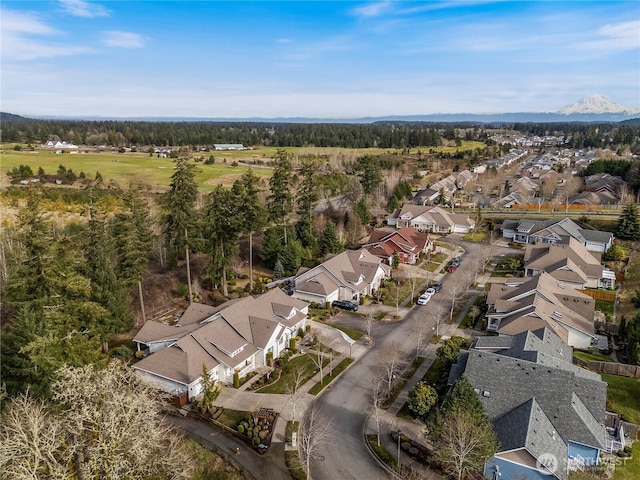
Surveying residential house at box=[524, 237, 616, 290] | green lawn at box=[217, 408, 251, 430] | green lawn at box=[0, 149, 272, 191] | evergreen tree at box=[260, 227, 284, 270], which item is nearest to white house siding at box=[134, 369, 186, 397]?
green lawn at box=[217, 408, 251, 430]

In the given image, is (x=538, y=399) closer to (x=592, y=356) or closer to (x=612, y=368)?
(x=612, y=368)

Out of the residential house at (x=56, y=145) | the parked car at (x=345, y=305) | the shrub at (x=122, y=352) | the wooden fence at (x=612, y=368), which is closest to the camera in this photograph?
the wooden fence at (x=612, y=368)

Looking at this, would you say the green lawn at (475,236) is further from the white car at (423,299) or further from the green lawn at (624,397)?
the green lawn at (624,397)

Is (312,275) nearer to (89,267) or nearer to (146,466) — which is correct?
(89,267)

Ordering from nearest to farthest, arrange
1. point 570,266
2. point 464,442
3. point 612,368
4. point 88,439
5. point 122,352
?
1. point 88,439
2. point 464,442
3. point 612,368
4. point 122,352
5. point 570,266

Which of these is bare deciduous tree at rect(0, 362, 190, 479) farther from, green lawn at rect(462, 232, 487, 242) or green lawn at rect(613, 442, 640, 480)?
green lawn at rect(462, 232, 487, 242)

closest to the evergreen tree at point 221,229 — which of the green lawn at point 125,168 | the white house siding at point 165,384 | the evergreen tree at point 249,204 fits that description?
the evergreen tree at point 249,204

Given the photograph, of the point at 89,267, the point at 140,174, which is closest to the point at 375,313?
the point at 89,267

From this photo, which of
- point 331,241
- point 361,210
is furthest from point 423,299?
point 361,210
